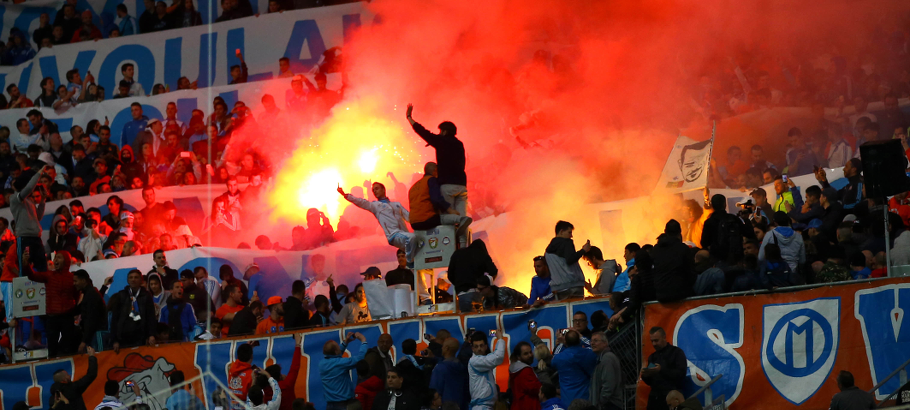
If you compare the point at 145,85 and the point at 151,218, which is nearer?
the point at 151,218

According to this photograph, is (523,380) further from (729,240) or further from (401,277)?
(401,277)

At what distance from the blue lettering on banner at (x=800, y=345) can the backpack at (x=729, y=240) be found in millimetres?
1146

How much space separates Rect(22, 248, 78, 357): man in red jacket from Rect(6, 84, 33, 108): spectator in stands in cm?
726

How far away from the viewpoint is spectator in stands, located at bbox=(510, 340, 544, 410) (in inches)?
393

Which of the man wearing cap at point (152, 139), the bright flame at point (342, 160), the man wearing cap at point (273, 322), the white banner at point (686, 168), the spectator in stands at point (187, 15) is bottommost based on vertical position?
the man wearing cap at point (273, 322)

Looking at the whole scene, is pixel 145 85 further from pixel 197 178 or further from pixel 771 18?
pixel 771 18

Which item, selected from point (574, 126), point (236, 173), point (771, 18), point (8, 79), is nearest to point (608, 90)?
point (574, 126)

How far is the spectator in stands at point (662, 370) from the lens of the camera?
373 inches

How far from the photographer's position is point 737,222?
11.0 metres

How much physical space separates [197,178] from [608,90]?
6682 mm

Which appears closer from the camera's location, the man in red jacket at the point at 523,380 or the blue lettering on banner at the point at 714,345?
the blue lettering on banner at the point at 714,345

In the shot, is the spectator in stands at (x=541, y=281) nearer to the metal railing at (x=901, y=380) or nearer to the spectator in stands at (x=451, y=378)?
the spectator in stands at (x=451, y=378)

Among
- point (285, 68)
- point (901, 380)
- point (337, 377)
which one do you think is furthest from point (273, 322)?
point (285, 68)

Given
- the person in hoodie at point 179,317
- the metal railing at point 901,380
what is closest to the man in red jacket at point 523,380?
the metal railing at point 901,380
